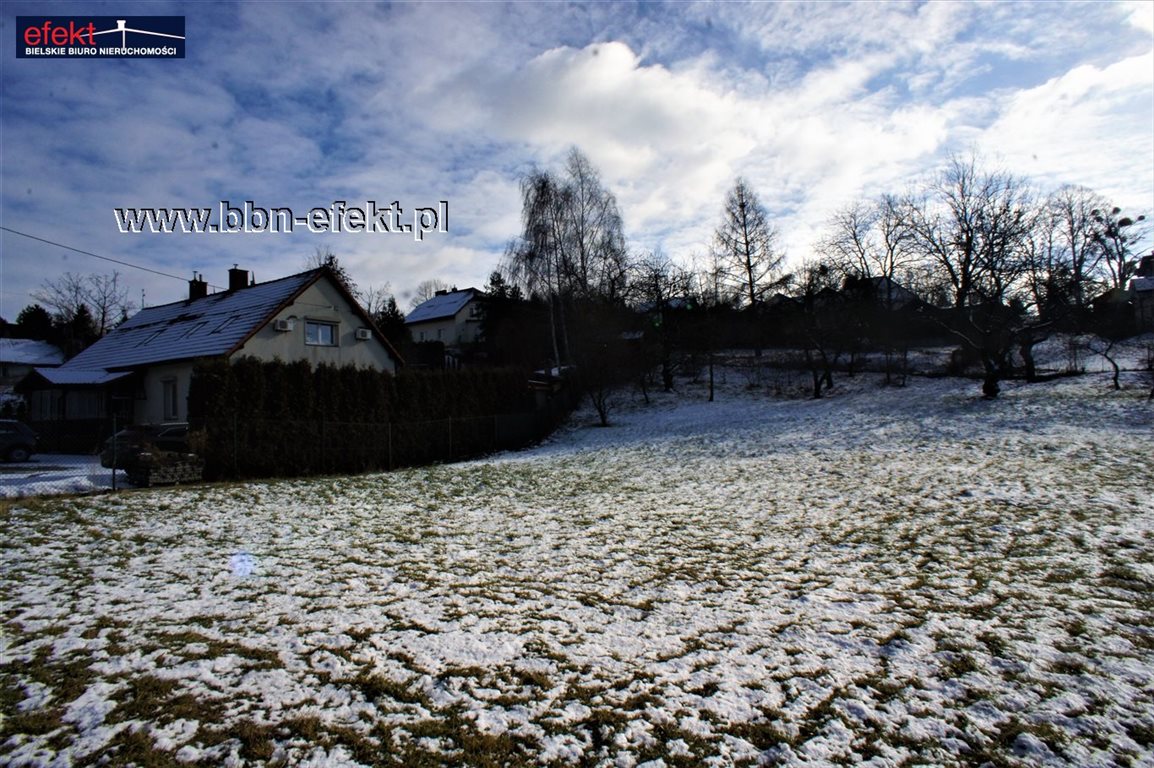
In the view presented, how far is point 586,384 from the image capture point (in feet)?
91.4

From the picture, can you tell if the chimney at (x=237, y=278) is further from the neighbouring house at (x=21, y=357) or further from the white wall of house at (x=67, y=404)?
the neighbouring house at (x=21, y=357)

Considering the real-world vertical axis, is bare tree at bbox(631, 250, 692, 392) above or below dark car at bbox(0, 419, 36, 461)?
above

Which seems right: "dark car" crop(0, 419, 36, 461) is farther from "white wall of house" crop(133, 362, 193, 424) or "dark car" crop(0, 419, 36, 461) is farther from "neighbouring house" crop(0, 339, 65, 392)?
"neighbouring house" crop(0, 339, 65, 392)

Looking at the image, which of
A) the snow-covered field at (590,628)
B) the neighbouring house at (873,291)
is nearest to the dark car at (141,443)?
the snow-covered field at (590,628)

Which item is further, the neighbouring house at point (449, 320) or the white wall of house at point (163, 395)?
the neighbouring house at point (449, 320)

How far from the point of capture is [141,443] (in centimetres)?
1321

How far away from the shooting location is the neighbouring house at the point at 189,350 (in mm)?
21109

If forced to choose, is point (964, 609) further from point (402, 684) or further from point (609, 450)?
point (609, 450)

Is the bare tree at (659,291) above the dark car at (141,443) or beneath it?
above

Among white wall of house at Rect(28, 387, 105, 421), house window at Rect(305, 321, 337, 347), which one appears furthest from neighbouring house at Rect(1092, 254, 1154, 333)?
white wall of house at Rect(28, 387, 105, 421)

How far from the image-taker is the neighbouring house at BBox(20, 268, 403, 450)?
21.1m

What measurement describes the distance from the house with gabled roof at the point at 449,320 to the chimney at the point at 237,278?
2483 centimetres

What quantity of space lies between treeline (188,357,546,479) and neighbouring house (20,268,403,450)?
11.1ft

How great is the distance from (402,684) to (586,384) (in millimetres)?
23899
